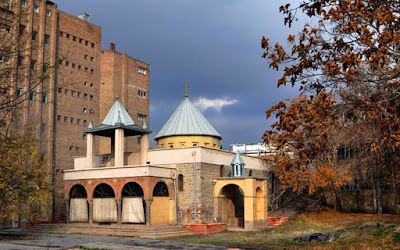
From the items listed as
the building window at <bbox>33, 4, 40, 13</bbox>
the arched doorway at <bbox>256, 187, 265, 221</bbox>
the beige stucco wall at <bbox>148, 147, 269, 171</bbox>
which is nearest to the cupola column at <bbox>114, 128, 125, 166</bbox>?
the beige stucco wall at <bbox>148, 147, 269, 171</bbox>

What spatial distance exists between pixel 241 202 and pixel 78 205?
1264cm

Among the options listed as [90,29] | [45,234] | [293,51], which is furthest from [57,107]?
[293,51]

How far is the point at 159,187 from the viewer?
105 feet

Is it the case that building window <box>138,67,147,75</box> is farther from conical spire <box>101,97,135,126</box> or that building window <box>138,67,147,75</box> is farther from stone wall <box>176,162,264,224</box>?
stone wall <box>176,162,264,224</box>

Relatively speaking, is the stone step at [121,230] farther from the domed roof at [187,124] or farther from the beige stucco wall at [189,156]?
the domed roof at [187,124]

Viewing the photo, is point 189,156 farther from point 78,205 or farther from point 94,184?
point 78,205

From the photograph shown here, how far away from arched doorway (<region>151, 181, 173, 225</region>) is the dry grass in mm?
4365

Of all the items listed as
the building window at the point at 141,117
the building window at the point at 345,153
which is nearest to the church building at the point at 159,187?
the building window at the point at 345,153

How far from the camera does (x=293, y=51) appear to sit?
1118cm

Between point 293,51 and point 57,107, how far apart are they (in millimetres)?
42830

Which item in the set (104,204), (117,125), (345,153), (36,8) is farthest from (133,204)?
(36,8)

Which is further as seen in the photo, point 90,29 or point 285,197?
point 90,29

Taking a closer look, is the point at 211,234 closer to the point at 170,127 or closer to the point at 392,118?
the point at 170,127

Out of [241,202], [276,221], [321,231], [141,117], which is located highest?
[141,117]
